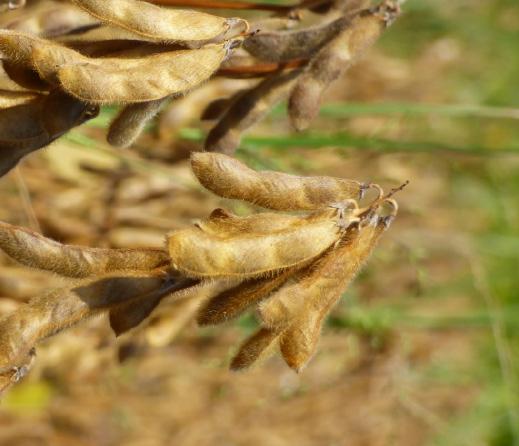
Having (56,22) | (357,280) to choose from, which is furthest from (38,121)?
(357,280)

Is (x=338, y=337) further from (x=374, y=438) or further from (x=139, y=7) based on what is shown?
(x=139, y=7)

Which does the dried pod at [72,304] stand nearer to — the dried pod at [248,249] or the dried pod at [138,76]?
the dried pod at [248,249]

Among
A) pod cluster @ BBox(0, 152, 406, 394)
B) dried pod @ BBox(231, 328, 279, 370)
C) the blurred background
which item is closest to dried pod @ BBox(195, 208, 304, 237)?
pod cluster @ BBox(0, 152, 406, 394)

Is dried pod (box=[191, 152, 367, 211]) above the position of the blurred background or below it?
above

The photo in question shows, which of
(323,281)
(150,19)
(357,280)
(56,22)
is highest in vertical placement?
(150,19)

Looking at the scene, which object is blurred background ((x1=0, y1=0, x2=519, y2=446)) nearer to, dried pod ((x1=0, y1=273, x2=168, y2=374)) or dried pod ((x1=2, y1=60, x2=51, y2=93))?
dried pod ((x1=2, y1=60, x2=51, y2=93))

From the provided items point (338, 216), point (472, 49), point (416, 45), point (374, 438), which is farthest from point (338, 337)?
point (338, 216)

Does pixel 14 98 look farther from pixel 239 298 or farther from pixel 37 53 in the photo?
pixel 239 298
